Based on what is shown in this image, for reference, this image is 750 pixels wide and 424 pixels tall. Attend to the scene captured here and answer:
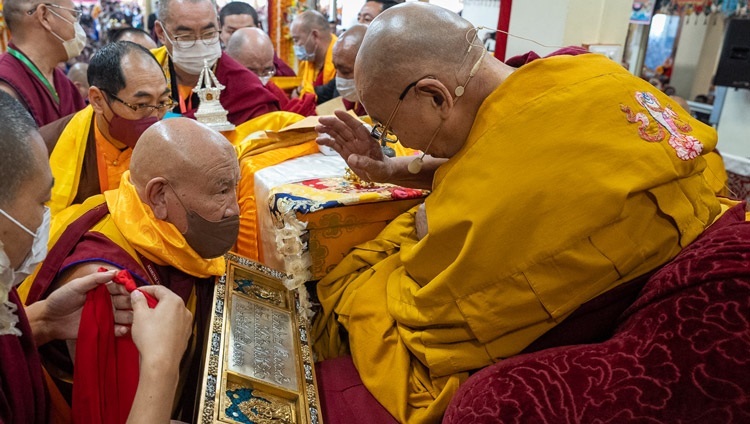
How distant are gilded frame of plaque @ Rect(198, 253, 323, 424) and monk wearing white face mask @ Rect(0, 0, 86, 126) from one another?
7.21 feet

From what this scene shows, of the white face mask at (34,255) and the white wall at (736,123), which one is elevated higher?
the white face mask at (34,255)

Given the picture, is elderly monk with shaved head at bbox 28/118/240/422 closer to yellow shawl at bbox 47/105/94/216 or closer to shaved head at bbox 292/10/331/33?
yellow shawl at bbox 47/105/94/216

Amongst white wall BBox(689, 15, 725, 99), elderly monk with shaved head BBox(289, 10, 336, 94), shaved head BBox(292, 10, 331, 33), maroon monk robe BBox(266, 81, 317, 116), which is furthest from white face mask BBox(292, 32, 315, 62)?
white wall BBox(689, 15, 725, 99)

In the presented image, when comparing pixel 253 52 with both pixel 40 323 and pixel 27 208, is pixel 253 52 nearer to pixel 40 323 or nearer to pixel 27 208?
pixel 40 323

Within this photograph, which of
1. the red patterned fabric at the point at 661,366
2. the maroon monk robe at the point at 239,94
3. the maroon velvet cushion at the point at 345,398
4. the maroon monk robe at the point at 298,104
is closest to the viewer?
the red patterned fabric at the point at 661,366

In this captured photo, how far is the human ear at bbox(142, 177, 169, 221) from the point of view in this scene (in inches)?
60.2

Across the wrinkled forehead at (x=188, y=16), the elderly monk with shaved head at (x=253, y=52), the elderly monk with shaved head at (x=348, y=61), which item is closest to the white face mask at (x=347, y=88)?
the elderly monk with shaved head at (x=348, y=61)

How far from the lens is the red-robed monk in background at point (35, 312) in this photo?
960 mm

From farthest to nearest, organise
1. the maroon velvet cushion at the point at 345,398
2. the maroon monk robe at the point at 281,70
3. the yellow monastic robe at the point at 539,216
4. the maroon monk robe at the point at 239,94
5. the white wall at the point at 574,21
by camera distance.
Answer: the maroon monk robe at the point at 281,70 → the maroon monk robe at the point at 239,94 → the white wall at the point at 574,21 → the maroon velvet cushion at the point at 345,398 → the yellow monastic robe at the point at 539,216

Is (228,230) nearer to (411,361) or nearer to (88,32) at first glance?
(411,361)

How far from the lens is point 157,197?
1.56 metres

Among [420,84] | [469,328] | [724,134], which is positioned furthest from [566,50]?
[724,134]

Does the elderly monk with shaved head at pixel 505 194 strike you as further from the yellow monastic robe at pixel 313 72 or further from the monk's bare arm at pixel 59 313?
the yellow monastic robe at pixel 313 72

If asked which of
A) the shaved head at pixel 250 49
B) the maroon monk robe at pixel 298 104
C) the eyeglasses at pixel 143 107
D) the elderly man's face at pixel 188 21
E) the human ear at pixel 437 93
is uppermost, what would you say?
the human ear at pixel 437 93
